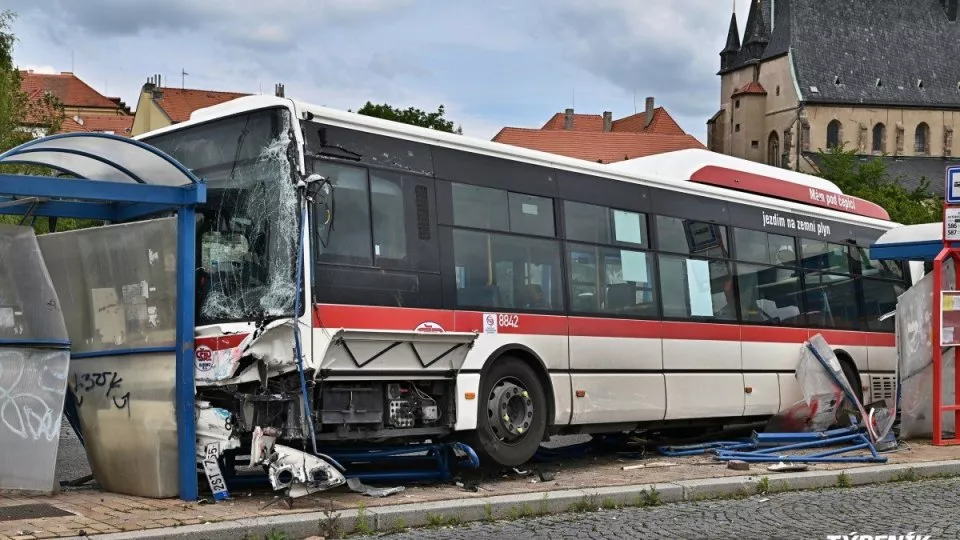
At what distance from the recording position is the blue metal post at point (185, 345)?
30.2 feet

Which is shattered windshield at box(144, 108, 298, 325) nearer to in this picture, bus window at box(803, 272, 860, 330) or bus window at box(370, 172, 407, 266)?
bus window at box(370, 172, 407, 266)

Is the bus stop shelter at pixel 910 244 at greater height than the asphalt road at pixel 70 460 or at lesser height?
greater

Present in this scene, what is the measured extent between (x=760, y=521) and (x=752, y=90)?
12119 cm

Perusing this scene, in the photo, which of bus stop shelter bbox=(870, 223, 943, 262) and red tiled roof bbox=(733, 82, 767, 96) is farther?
red tiled roof bbox=(733, 82, 767, 96)

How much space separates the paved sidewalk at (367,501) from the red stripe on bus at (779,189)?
13.3ft

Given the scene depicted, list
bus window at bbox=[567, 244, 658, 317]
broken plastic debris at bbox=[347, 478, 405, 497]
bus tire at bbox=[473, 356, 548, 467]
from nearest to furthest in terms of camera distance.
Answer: broken plastic debris at bbox=[347, 478, 405, 497] < bus tire at bbox=[473, 356, 548, 467] < bus window at bbox=[567, 244, 658, 317]

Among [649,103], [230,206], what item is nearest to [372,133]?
[230,206]

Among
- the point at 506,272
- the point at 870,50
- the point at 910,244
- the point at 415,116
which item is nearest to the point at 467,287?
the point at 506,272

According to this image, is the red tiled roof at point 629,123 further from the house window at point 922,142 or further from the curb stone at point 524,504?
the curb stone at point 524,504

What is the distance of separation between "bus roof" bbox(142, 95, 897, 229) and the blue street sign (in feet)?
6.81

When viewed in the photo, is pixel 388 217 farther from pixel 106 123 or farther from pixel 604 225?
pixel 106 123

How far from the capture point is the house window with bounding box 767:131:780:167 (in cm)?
12231

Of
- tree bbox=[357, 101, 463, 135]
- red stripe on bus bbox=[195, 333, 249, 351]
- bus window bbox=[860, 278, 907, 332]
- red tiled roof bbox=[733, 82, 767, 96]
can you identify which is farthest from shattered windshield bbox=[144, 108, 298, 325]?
red tiled roof bbox=[733, 82, 767, 96]

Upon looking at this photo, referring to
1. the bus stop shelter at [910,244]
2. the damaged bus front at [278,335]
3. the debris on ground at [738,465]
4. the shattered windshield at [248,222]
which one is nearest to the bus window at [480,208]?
the damaged bus front at [278,335]
